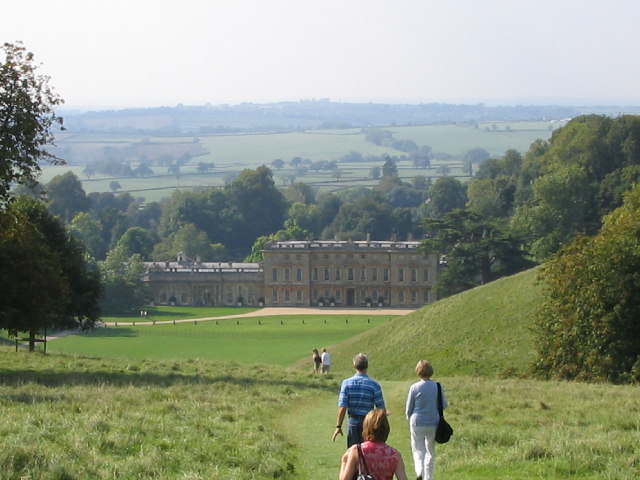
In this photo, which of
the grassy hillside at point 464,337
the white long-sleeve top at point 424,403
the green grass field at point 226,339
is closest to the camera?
the white long-sleeve top at point 424,403

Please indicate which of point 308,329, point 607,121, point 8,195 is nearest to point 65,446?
point 8,195

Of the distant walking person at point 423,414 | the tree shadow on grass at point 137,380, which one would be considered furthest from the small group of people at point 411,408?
the tree shadow on grass at point 137,380

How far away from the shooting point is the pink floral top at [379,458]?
10.9m

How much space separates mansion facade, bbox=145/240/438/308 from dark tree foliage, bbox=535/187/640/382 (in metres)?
78.3

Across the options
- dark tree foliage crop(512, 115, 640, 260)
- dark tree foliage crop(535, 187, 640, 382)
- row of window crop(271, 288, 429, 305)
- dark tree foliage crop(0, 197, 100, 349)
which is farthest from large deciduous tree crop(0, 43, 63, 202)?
row of window crop(271, 288, 429, 305)

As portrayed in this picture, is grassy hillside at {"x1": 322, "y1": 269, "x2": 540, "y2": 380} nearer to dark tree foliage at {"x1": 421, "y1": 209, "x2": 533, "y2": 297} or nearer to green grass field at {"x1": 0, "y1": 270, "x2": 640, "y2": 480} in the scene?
green grass field at {"x1": 0, "y1": 270, "x2": 640, "y2": 480}

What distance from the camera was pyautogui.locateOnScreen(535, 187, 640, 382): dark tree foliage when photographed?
112ft

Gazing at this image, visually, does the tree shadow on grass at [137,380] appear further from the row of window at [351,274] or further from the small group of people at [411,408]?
the row of window at [351,274]

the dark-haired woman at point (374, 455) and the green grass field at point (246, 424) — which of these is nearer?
the dark-haired woman at point (374, 455)

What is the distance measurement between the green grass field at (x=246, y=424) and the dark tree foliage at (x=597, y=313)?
7.76 ft

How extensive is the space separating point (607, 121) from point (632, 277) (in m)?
62.6

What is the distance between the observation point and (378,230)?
156m

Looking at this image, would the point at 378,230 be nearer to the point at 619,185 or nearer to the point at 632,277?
the point at 619,185

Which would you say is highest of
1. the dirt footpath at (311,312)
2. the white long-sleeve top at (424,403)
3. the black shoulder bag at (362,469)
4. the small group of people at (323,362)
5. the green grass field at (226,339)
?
the black shoulder bag at (362,469)
